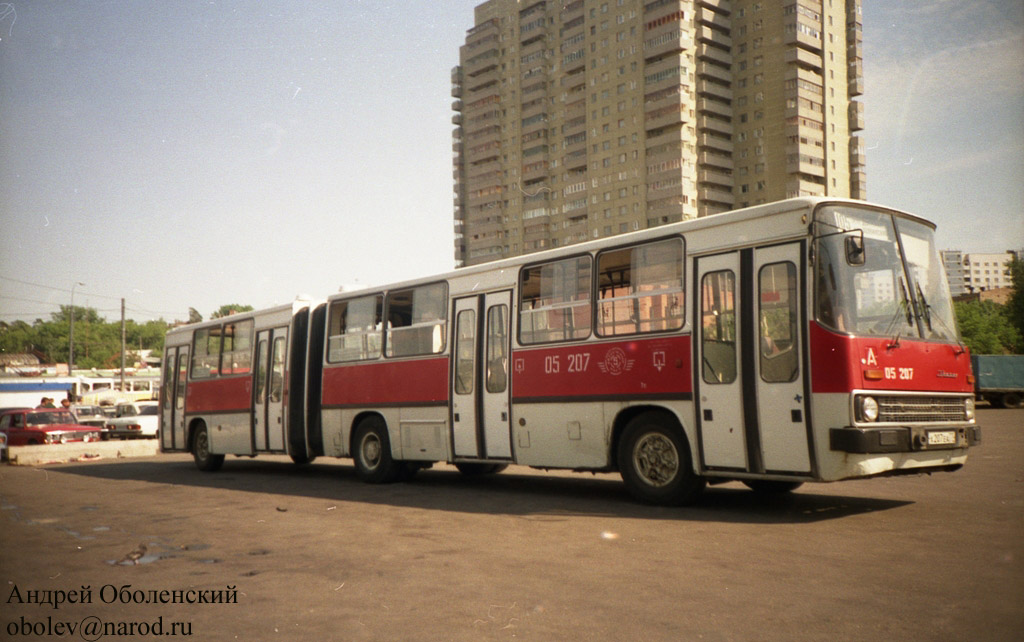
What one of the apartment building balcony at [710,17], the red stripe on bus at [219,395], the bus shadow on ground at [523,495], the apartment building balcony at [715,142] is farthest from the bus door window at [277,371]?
the apartment building balcony at [710,17]

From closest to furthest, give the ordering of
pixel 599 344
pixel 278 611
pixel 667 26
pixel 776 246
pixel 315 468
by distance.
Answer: pixel 278 611
pixel 776 246
pixel 599 344
pixel 315 468
pixel 667 26

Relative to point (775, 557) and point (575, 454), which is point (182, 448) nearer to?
point (575, 454)

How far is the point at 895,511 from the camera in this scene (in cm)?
898

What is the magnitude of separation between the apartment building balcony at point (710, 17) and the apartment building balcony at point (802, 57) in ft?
26.8

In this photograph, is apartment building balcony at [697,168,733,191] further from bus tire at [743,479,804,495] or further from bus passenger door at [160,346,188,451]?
bus tire at [743,479,804,495]

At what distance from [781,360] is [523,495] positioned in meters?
4.45

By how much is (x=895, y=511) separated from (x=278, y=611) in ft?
21.4

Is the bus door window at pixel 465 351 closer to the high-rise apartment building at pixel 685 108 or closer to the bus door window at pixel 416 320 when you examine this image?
the bus door window at pixel 416 320

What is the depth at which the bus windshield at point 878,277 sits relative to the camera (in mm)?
8398

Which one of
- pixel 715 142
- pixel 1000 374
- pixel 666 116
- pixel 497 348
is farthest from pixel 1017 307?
pixel 715 142

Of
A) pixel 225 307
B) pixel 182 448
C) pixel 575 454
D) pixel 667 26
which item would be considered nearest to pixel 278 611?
pixel 575 454

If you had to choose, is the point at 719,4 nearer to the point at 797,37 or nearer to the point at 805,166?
the point at 797,37

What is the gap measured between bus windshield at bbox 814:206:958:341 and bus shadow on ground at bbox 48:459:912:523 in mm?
2002

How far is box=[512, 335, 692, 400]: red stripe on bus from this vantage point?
962cm
